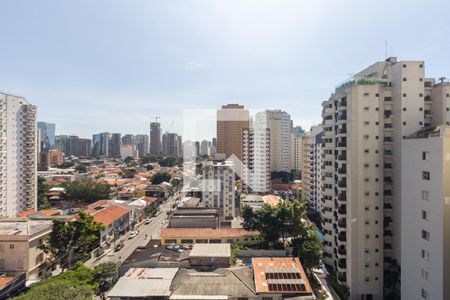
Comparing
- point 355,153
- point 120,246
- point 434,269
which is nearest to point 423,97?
point 355,153

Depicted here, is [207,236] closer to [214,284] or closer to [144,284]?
[214,284]

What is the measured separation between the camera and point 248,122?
46.4 metres

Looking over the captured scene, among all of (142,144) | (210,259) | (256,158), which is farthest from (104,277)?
(142,144)

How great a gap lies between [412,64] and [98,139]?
10066cm

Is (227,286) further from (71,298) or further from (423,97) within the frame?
(423,97)

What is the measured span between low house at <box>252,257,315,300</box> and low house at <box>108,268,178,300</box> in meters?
3.80

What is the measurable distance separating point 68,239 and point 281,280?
38.2 ft

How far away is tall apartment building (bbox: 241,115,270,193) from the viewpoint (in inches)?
1430

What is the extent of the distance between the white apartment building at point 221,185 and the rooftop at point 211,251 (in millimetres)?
11967

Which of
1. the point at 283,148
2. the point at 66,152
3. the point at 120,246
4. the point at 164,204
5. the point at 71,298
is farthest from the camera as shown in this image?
the point at 66,152

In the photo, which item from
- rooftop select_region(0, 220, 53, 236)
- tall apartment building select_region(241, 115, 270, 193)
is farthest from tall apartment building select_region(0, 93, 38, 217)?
tall apartment building select_region(241, 115, 270, 193)

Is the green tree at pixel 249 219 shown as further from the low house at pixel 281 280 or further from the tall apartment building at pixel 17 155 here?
the tall apartment building at pixel 17 155

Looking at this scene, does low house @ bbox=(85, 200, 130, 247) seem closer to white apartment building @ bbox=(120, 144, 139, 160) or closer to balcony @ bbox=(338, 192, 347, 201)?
balcony @ bbox=(338, 192, 347, 201)

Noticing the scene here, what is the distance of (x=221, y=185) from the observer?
1085 inches
